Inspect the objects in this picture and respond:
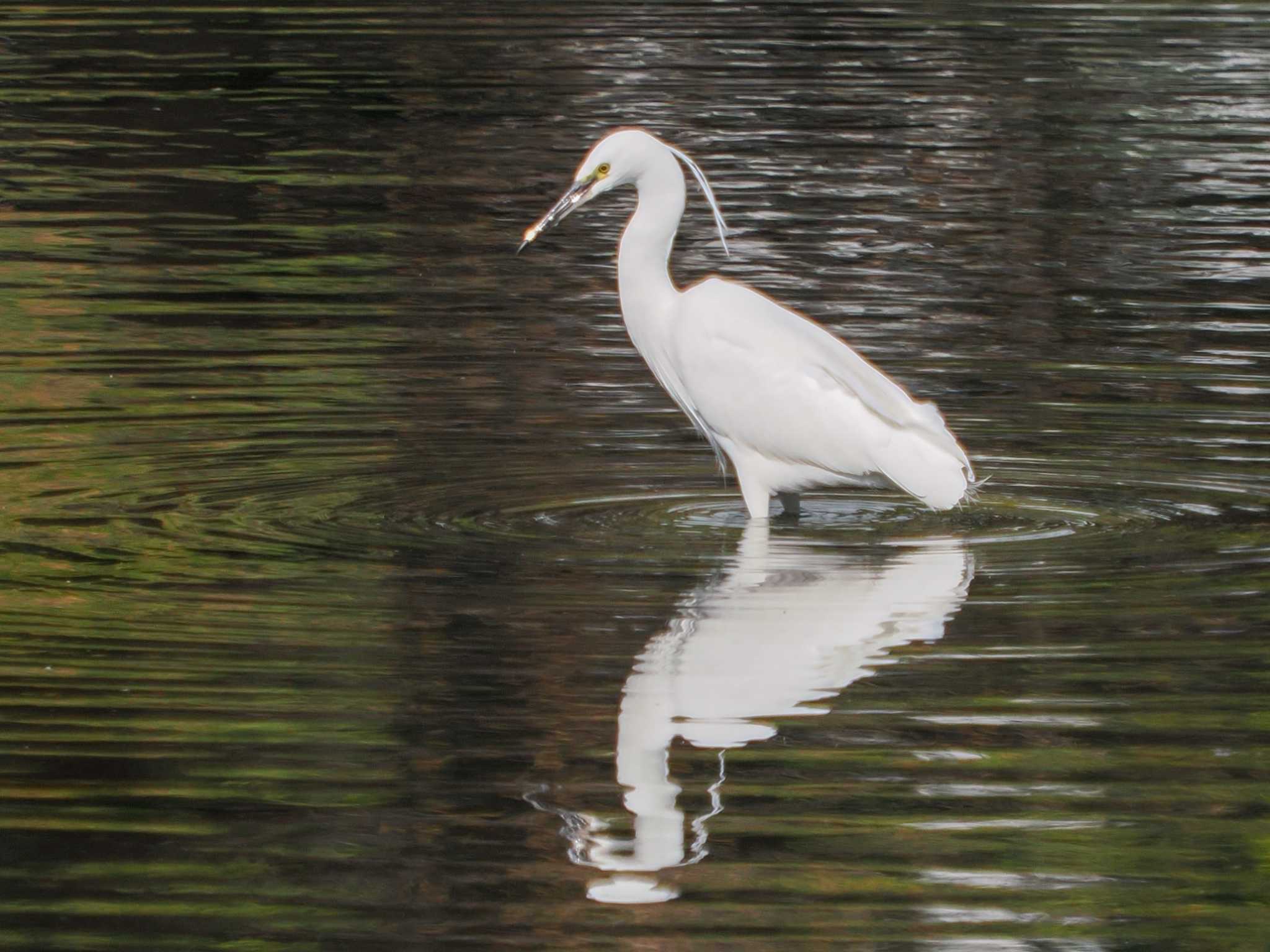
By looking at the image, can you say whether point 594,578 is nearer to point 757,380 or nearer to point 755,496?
point 755,496

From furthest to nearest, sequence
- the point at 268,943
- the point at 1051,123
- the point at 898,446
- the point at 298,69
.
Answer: the point at 298,69
the point at 1051,123
the point at 898,446
the point at 268,943

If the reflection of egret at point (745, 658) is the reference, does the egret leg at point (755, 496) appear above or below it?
above

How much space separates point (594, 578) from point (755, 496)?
4.08 feet

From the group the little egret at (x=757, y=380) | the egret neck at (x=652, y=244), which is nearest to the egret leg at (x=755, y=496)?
the little egret at (x=757, y=380)

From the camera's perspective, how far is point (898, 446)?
8.91 metres

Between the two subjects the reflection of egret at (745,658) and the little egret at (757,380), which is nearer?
the reflection of egret at (745,658)

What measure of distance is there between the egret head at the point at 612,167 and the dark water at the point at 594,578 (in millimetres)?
1039

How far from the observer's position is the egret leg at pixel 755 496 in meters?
9.20

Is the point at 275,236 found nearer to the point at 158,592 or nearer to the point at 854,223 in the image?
the point at 854,223

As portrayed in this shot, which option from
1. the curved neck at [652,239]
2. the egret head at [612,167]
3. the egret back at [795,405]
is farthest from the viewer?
the curved neck at [652,239]

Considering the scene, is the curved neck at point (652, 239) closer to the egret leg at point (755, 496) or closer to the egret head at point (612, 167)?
the egret head at point (612, 167)

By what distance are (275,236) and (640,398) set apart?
4.98 m

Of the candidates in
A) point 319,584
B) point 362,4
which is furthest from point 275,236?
point 362,4

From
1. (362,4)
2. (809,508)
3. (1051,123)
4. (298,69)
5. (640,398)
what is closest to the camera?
(809,508)
